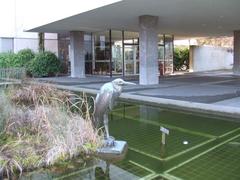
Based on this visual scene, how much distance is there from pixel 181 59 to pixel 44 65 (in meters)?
12.8

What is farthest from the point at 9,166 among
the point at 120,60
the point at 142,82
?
the point at 120,60

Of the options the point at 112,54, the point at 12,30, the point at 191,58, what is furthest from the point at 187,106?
the point at 191,58

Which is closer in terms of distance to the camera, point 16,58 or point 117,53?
point 16,58

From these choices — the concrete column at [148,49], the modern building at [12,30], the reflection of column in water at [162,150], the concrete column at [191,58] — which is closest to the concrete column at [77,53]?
the modern building at [12,30]

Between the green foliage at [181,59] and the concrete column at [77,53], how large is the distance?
392 inches

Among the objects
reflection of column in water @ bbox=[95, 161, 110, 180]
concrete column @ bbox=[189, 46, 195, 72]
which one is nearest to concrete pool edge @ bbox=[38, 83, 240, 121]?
reflection of column in water @ bbox=[95, 161, 110, 180]

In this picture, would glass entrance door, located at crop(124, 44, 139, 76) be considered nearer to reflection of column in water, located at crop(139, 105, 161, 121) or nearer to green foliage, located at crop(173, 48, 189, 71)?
green foliage, located at crop(173, 48, 189, 71)

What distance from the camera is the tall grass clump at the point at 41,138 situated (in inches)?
176

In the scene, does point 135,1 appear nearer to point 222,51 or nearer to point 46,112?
point 46,112

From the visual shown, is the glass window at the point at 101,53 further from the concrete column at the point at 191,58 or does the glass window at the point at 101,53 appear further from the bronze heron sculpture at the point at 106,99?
the bronze heron sculpture at the point at 106,99

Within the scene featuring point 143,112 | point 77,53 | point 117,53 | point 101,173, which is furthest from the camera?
point 117,53

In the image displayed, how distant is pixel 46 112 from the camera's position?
5.29 meters

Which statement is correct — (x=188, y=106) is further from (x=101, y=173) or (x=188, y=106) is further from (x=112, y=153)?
(x=101, y=173)

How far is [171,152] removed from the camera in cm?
521
